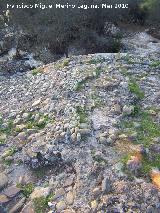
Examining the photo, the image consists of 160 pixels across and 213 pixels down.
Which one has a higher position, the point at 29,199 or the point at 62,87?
the point at 62,87

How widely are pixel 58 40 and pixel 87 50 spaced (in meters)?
1.75

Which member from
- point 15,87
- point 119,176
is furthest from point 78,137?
point 15,87

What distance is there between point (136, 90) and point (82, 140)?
375 cm

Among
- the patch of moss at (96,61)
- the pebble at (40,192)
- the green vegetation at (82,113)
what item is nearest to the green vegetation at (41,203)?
the pebble at (40,192)

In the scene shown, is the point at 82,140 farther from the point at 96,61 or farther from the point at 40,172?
the point at 96,61

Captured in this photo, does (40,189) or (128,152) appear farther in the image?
(128,152)

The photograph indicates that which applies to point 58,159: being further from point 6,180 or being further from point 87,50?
point 87,50

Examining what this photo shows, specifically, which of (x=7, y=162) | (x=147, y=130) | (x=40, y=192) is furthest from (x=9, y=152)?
(x=147, y=130)

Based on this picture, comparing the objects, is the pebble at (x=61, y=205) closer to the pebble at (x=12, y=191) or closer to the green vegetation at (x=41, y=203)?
the green vegetation at (x=41, y=203)

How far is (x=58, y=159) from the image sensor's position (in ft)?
39.3

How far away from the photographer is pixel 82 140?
12523mm

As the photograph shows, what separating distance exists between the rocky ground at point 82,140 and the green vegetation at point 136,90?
3cm

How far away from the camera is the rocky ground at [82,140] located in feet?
35.2

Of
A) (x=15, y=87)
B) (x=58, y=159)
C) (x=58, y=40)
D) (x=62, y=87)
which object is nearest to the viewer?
(x=58, y=159)
